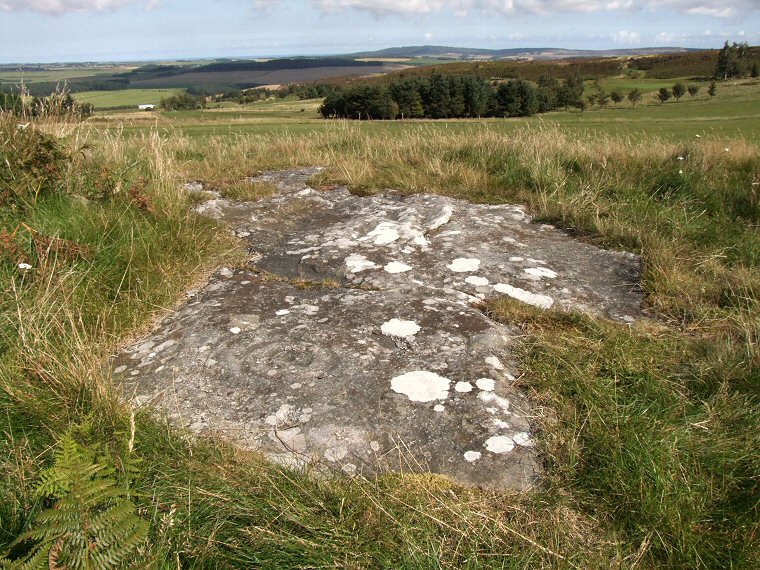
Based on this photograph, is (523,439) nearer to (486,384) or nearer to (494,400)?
(494,400)

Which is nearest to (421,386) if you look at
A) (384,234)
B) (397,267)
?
(397,267)

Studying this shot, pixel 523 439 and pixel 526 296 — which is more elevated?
pixel 526 296

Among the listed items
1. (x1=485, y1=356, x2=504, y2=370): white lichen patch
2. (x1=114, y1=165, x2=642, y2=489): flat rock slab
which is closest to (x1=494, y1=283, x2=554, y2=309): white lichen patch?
(x1=114, y1=165, x2=642, y2=489): flat rock slab

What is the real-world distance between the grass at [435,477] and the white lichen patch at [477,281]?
36cm

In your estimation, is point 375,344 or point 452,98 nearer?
point 375,344

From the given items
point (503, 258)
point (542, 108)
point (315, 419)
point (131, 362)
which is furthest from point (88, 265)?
point (542, 108)

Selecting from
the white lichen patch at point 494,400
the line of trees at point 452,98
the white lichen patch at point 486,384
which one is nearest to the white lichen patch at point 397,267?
the white lichen patch at point 486,384

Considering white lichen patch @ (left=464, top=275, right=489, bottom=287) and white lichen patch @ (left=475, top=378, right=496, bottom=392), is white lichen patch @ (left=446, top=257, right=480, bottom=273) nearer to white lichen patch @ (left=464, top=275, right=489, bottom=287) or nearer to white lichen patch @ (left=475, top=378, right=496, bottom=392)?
white lichen patch @ (left=464, top=275, right=489, bottom=287)

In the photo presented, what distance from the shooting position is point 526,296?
136 inches

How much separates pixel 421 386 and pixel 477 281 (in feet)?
4.65

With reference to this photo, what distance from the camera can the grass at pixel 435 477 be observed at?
1616mm

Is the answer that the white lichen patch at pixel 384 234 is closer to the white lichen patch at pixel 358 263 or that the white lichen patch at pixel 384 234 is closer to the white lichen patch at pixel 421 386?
the white lichen patch at pixel 358 263

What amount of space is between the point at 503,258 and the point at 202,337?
2394 millimetres

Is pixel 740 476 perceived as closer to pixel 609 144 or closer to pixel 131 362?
pixel 131 362
